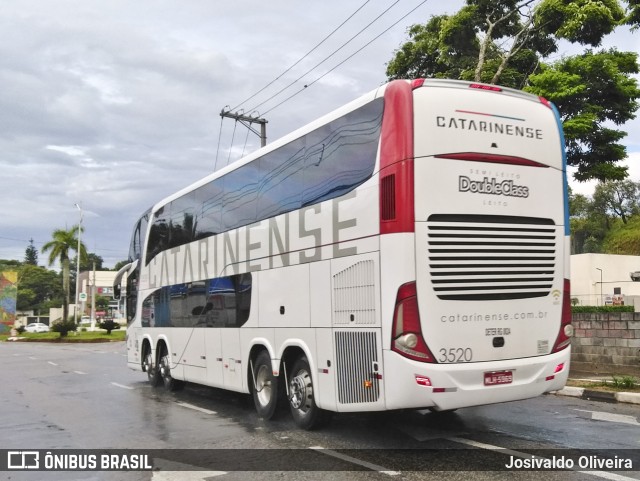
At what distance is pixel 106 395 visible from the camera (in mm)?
13438

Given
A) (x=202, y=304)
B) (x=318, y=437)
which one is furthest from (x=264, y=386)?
(x=202, y=304)

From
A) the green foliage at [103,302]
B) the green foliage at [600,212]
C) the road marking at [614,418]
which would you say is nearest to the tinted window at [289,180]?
the road marking at [614,418]

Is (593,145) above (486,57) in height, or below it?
below

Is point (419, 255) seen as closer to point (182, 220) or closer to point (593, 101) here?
point (182, 220)

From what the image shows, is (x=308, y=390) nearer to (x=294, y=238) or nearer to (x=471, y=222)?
(x=294, y=238)

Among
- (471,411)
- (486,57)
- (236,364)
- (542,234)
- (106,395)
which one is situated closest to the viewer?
(542,234)

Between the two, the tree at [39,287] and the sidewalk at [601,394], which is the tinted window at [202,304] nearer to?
the sidewalk at [601,394]

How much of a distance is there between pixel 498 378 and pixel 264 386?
13.6 feet

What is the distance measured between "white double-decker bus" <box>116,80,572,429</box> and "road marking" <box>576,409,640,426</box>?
6.90ft

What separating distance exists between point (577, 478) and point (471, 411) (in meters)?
4.02

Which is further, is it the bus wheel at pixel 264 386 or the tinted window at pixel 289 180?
the bus wheel at pixel 264 386

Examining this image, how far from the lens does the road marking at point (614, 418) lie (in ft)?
30.4

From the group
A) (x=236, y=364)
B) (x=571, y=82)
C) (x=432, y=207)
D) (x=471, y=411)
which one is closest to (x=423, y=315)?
(x=432, y=207)

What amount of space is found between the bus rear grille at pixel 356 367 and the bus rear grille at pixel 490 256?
104 cm
